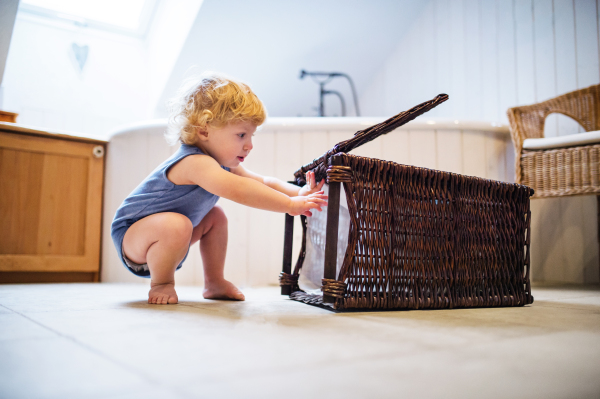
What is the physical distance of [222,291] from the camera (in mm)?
1021

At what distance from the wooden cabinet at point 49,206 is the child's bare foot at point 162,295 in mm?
967

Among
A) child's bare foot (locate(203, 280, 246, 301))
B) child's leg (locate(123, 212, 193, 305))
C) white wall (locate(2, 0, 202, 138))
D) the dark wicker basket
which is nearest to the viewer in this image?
the dark wicker basket

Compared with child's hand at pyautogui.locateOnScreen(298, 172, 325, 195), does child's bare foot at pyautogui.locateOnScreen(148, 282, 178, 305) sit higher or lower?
lower

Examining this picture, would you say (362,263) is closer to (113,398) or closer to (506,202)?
(506,202)

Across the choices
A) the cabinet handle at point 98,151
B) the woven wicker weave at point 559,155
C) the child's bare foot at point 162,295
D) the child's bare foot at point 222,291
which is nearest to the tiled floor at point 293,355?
the child's bare foot at point 162,295

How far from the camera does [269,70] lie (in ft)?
9.68

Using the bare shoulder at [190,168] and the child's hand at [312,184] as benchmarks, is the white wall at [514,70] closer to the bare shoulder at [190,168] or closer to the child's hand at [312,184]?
the child's hand at [312,184]

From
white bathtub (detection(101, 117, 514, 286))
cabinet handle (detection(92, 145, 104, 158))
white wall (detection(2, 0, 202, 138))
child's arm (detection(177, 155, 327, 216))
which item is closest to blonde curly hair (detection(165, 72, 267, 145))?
child's arm (detection(177, 155, 327, 216))

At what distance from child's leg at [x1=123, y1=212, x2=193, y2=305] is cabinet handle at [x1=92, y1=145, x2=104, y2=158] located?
991mm

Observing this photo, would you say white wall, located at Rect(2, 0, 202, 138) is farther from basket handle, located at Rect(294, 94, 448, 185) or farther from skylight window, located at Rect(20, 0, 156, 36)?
basket handle, located at Rect(294, 94, 448, 185)

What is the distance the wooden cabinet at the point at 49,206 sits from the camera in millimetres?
1629

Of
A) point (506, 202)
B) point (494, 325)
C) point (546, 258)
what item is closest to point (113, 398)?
point (494, 325)

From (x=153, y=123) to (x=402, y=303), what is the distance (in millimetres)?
1284

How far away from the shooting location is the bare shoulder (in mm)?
895
